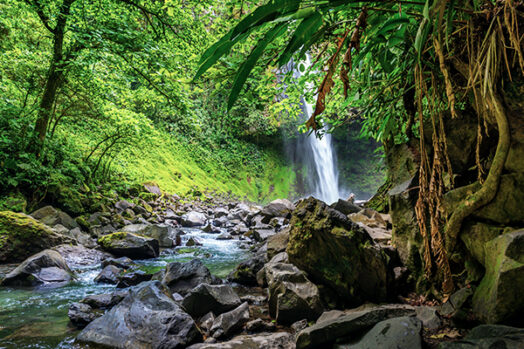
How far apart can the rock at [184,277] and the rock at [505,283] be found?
3894 millimetres

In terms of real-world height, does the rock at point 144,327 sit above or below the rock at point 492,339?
below

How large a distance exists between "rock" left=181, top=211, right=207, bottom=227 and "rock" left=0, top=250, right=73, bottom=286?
6850 millimetres

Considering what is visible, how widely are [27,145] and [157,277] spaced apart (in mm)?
5581

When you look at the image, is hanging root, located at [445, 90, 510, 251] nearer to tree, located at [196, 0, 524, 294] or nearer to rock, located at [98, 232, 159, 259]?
tree, located at [196, 0, 524, 294]

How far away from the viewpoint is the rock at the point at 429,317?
7.33 feet

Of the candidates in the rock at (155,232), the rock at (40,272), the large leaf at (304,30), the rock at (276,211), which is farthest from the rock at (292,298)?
the rock at (276,211)

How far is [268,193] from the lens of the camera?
26062 mm

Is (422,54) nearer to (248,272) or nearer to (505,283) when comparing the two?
(505,283)

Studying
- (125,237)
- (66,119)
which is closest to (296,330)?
(125,237)

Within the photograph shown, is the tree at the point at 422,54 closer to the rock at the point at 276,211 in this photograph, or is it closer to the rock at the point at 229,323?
the rock at the point at 229,323

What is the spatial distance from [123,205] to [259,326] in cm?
887

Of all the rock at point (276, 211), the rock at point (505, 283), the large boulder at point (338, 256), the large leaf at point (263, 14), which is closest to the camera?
the large leaf at point (263, 14)

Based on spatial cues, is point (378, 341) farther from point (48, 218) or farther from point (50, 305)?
point (48, 218)

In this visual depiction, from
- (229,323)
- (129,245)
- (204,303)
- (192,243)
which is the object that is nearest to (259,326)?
(229,323)
